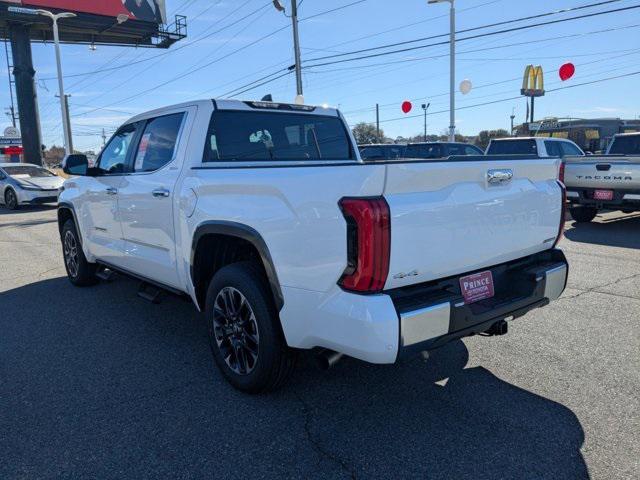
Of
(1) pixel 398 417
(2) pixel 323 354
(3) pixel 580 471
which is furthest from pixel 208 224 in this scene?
(3) pixel 580 471

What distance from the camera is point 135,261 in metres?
4.62

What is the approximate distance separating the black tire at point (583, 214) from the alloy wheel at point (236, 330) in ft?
32.3

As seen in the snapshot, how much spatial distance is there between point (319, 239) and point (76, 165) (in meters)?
3.94

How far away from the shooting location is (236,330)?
11.0ft

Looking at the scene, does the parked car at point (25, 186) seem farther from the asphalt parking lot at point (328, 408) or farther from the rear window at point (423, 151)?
the asphalt parking lot at point (328, 408)

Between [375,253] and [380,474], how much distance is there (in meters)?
1.10

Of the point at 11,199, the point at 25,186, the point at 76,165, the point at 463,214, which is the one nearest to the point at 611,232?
the point at 463,214

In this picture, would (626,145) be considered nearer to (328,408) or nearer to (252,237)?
(328,408)

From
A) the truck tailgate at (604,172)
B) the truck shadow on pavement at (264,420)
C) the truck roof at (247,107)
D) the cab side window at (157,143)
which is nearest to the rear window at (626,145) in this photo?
the truck tailgate at (604,172)

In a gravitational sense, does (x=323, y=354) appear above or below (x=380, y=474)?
above

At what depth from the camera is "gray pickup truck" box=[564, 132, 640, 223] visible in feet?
30.2

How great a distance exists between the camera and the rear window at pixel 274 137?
4.04 meters

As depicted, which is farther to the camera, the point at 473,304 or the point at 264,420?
the point at 264,420

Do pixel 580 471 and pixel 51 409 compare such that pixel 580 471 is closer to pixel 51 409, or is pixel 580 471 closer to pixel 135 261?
pixel 51 409
